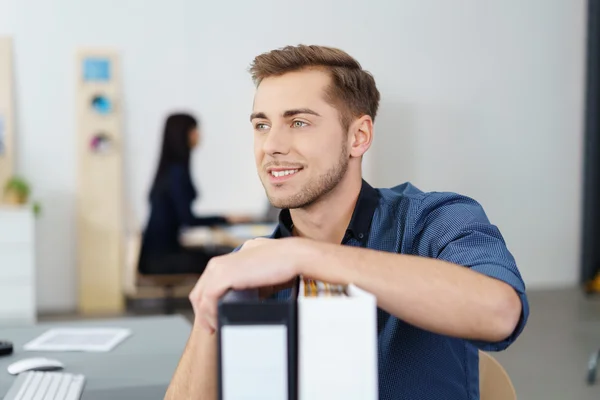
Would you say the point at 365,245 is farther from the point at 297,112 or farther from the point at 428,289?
the point at 428,289

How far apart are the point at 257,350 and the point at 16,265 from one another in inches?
212

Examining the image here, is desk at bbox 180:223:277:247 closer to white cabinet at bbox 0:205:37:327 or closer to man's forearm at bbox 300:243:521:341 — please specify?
white cabinet at bbox 0:205:37:327

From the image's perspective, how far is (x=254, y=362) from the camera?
0.71m

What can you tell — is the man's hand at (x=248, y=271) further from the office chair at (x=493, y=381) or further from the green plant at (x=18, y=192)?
the green plant at (x=18, y=192)

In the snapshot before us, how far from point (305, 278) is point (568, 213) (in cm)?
723

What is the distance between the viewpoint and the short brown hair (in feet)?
4.78

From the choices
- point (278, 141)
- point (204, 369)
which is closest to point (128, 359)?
point (278, 141)

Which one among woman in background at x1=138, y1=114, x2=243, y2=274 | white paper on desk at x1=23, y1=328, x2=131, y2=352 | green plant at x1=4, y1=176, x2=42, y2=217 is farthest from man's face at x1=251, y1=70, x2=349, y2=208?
green plant at x1=4, y1=176, x2=42, y2=217

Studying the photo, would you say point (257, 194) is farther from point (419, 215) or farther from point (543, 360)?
point (419, 215)

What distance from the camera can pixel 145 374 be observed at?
1.79 metres

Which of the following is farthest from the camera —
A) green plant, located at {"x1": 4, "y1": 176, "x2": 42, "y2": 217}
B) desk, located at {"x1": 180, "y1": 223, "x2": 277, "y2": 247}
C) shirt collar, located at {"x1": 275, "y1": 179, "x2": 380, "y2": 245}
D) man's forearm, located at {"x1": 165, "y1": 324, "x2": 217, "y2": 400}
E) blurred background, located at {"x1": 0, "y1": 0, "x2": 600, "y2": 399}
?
blurred background, located at {"x1": 0, "y1": 0, "x2": 600, "y2": 399}

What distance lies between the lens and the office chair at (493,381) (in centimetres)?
150

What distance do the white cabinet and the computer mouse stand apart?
161 inches

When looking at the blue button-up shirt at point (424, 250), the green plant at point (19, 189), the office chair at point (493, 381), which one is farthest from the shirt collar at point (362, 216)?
the green plant at point (19, 189)
